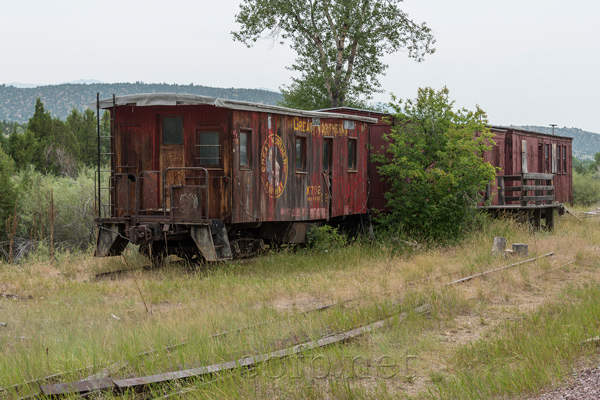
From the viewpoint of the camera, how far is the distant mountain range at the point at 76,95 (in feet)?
492

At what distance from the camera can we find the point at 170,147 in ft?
42.3

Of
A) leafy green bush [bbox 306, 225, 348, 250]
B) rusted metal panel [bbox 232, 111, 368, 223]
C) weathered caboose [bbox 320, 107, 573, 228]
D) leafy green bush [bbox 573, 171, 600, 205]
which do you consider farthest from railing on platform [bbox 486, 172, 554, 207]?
leafy green bush [bbox 573, 171, 600, 205]

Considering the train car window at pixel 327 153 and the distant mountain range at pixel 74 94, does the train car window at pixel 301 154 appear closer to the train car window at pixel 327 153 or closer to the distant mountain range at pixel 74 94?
the train car window at pixel 327 153

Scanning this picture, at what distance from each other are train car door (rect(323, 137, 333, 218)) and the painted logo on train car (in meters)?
1.70

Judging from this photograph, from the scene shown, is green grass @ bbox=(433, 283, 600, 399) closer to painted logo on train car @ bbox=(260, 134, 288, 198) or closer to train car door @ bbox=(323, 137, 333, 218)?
painted logo on train car @ bbox=(260, 134, 288, 198)

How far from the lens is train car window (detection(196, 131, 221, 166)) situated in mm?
12466

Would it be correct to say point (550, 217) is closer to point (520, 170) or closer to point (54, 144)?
point (520, 170)

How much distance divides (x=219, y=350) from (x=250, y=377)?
2.39 feet

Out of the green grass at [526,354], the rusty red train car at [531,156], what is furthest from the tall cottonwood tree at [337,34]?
the green grass at [526,354]

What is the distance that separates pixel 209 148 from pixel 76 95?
154613 millimetres

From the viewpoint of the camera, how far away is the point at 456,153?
1673cm

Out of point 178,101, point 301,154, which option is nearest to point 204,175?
point 178,101

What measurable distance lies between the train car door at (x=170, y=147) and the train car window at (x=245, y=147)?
1159 mm

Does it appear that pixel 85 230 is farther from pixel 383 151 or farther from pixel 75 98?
pixel 75 98
